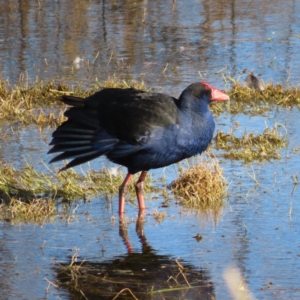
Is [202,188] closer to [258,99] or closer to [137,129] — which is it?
[137,129]

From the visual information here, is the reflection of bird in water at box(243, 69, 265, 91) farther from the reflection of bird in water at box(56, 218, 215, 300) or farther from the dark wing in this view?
the reflection of bird in water at box(56, 218, 215, 300)

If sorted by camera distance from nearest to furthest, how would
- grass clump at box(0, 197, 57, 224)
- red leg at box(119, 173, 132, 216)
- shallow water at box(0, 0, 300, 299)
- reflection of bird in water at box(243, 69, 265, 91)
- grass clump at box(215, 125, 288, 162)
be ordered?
shallow water at box(0, 0, 300, 299), grass clump at box(0, 197, 57, 224), red leg at box(119, 173, 132, 216), grass clump at box(215, 125, 288, 162), reflection of bird in water at box(243, 69, 265, 91)

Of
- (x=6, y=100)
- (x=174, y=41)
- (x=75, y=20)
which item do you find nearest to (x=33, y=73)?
(x=6, y=100)

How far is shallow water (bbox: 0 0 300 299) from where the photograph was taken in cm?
519

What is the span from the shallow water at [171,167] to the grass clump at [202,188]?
0.12 metres

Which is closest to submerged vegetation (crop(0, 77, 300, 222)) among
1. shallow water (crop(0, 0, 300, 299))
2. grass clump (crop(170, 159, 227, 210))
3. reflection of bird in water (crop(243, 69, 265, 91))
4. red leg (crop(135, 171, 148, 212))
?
grass clump (crop(170, 159, 227, 210))

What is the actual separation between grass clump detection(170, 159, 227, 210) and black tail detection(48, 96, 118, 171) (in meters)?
0.73

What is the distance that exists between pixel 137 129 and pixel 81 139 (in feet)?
Result: 1.55

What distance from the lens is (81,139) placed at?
20.7 feet

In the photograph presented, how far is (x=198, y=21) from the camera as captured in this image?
13859 mm

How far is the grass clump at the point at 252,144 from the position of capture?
7520 millimetres

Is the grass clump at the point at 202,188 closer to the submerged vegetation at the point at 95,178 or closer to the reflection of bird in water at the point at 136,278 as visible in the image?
the submerged vegetation at the point at 95,178

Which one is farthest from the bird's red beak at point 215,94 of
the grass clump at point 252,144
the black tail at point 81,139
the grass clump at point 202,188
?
the grass clump at point 252,144

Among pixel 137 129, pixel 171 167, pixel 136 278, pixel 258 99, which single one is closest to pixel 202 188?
pixel 137 129
